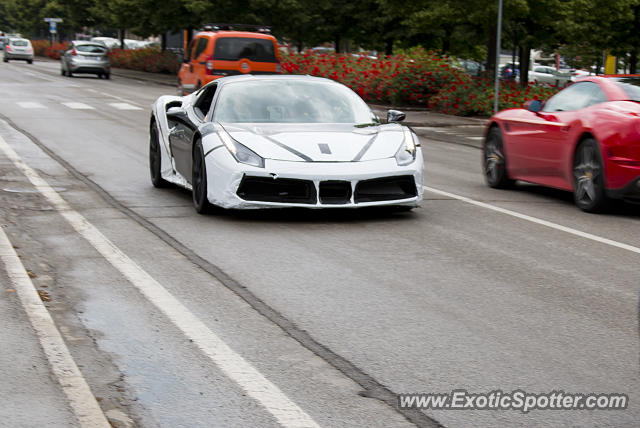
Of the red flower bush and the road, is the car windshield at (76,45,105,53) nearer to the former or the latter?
the red flower bush

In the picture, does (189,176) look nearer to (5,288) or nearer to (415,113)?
(5,288)

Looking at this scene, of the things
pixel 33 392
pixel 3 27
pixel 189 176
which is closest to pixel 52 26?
pixel 3 27

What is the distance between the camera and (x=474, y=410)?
4.52 m

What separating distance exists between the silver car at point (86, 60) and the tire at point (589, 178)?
40139 mm

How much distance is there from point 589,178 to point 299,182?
10.3 feet

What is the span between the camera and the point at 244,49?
29.1m

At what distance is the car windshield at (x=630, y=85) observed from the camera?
10.8 m

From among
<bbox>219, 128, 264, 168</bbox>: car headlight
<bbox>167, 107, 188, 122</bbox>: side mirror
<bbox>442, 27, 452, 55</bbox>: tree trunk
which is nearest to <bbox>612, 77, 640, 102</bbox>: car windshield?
<bbox>219, 128, 264, 168</bbox>: car headlight

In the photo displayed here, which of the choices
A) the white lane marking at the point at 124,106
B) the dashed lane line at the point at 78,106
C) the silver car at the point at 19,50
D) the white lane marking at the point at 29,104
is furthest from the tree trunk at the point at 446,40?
the silver car at the point at 19,50

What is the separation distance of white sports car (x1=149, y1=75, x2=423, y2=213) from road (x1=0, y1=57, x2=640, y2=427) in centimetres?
28

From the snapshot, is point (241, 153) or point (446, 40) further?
point (446, 40)

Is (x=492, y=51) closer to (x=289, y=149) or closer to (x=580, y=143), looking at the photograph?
(x=580, y=143)

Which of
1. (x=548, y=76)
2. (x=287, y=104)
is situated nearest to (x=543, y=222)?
(x=287, y=104)

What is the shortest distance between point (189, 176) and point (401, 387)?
599cm
